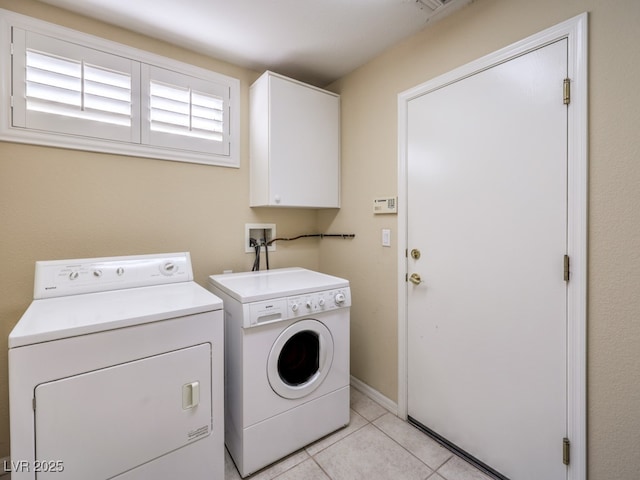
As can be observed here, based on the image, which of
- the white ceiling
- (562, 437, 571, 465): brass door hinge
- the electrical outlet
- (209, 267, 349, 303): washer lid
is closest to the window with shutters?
the white ceiling

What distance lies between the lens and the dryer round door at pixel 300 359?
1.54m

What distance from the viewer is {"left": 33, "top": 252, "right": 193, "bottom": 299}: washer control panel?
142 centimetres

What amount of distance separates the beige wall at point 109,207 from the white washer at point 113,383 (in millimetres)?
216

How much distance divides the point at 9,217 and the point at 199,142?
3.50ft

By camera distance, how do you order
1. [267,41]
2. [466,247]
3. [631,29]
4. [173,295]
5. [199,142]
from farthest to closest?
[199,142], [267,41], [466,247], [173,295], [631,29]

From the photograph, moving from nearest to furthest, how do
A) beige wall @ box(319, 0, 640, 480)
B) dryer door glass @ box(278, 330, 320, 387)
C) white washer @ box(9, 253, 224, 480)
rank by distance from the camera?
white washer @ box(9, 253, 224, 480)
beige wall @ box(319, 0, 640, 480)
dryer door glass @ box(278, 330, 320, 387)

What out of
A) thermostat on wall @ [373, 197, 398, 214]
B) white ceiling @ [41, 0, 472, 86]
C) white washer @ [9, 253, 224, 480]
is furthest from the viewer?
thermostat on wall @ [373, 197, 398, 214]

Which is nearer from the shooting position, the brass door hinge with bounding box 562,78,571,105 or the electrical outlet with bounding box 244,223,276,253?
the brass door hinge with bounding box 562,78,571,105

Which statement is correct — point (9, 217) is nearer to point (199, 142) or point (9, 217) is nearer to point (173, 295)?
point (173, 295)

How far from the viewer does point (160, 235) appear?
1.88 metres

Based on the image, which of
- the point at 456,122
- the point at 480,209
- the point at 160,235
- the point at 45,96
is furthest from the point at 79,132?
the point at 480,209

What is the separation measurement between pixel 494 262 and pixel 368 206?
3.05ft

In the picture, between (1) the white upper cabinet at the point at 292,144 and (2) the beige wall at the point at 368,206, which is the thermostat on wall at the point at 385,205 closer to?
(2) the beige wall at the point at 368,206

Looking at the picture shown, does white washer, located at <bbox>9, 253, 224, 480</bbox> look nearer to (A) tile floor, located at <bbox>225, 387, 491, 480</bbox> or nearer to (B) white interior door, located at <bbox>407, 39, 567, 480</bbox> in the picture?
(A) tile floor, located at <bbox>225, 387, 491, 480</bbox>
